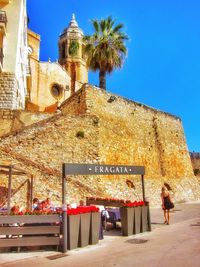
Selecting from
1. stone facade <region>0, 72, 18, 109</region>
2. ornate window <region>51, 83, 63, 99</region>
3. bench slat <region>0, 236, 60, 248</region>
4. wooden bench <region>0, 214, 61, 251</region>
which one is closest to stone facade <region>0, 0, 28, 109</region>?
stone facade <region>0, 72, 18, 109</region>

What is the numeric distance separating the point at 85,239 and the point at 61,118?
1166 centimetres

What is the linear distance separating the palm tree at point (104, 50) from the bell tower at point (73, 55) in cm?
2752

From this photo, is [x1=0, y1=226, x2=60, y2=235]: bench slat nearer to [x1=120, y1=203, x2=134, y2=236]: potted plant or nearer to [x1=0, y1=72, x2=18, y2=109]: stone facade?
[x1=120, y1=203, x2=134, y2=236]: potted plant

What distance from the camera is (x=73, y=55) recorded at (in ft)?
182

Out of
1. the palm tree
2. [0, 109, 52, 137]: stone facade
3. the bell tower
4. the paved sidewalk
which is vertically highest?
the bell tower

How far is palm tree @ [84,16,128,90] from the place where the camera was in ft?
80.3

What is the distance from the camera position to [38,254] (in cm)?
722

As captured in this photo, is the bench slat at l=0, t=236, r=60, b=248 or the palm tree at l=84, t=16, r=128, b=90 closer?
the bench slat at l=0, t=236, r=60, b=248

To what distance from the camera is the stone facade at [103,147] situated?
16.2 meters

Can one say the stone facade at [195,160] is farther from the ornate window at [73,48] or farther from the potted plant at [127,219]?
the potted plant at [127,219]

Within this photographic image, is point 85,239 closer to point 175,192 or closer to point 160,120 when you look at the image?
point 175,192

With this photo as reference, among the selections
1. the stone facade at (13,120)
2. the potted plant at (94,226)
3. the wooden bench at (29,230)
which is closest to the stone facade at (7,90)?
the stone facade at (13,120)

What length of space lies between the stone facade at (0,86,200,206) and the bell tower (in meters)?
30.1

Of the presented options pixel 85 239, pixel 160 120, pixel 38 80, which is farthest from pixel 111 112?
pixel 38 80
